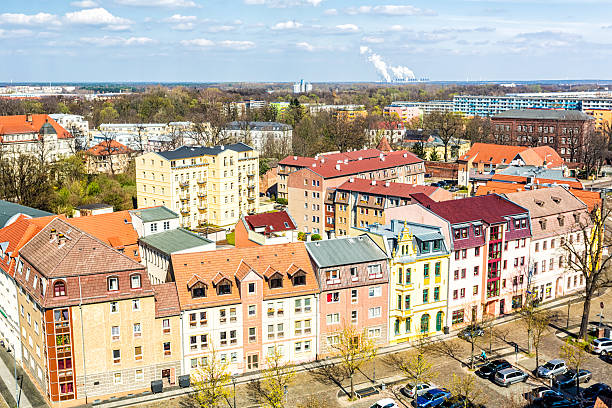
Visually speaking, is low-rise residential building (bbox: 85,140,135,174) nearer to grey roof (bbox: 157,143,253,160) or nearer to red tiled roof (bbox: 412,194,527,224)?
grey roof (bbox: 157,143,253,160)

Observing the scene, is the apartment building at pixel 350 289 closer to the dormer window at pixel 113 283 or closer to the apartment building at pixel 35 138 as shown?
the dormer window at pixel 113 283

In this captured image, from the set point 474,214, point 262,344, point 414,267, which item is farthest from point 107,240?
point 474,214

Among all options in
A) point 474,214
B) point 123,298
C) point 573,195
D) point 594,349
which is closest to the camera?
point 123,298

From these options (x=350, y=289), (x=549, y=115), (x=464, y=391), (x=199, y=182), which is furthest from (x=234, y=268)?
(x=549, y=115)

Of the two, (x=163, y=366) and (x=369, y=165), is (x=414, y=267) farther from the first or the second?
(x=369, y=165)

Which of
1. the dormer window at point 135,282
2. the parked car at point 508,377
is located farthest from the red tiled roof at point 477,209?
the dormer window at point 135,282

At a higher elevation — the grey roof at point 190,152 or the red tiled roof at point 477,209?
the grey roof at point 190,152
